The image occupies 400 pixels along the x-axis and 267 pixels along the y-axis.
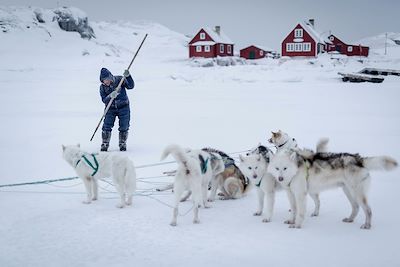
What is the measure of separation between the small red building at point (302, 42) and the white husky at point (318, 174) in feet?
127

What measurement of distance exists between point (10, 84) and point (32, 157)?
1673 centimetres

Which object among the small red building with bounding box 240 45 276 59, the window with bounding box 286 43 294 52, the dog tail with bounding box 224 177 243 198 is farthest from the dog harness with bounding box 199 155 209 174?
the small red building with bounding box 240 45 276 59

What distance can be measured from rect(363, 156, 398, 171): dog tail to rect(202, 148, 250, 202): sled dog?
173cm

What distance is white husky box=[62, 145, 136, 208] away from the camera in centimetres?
468

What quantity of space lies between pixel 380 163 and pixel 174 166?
3.88m

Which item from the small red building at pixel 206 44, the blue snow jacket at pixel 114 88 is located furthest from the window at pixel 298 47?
the blue snow jacket at pixel 114 88

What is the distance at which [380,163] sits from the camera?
3.82 metres

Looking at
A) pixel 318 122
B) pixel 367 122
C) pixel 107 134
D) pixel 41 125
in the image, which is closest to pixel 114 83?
pixel 107 134

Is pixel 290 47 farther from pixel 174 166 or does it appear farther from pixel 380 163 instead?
pixel 380 163

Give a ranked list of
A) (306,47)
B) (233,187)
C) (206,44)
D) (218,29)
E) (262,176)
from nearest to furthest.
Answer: (262,176) → (233,187) → (306,47) → (206,44) → (218,29)

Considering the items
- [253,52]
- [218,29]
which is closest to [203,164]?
[253,52]

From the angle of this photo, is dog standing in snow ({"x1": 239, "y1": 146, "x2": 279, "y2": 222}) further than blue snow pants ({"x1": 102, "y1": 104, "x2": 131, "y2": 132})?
No

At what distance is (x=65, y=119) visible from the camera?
12.0 meters

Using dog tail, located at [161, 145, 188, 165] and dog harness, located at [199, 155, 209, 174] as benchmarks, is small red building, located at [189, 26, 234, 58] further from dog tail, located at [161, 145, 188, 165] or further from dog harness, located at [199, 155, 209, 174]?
dog tail, located at [161, 145, 188, 165]
